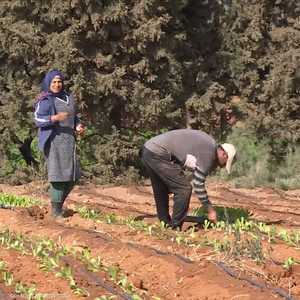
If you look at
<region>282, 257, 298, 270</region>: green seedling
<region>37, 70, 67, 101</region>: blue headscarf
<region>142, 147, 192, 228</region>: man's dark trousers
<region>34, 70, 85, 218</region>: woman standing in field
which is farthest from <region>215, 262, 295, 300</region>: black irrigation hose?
<region>37, 70, 67, 101</region>: blue headscarf

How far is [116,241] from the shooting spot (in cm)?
688

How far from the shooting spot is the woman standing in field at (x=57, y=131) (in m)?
8.25

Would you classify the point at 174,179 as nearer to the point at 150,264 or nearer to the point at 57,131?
the point at 57,131

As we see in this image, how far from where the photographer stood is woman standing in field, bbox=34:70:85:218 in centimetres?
825

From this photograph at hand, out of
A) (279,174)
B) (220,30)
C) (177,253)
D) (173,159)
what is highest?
(220,30)

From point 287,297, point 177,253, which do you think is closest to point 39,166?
point 177,253

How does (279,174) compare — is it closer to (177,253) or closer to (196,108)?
(196,108)

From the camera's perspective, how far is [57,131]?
8375mm

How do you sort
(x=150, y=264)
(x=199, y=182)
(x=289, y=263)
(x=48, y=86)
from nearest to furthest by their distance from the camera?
1. (x=289, y=263)
2. (x=150, y=264)
3. (x=199, y=182)
4. (x=48, y=86)

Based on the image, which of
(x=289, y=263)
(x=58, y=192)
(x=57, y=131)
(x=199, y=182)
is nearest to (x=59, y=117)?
(x=57, y=131)

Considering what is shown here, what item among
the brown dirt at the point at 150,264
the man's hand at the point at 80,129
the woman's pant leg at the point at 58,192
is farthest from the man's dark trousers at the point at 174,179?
the woman's pant leg at the point at 58,192

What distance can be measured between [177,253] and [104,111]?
9939mm

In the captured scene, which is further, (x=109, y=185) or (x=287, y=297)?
(x=109, y=185)

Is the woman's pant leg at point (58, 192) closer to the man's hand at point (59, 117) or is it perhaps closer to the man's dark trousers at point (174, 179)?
the man's hand at point (59, 117)
